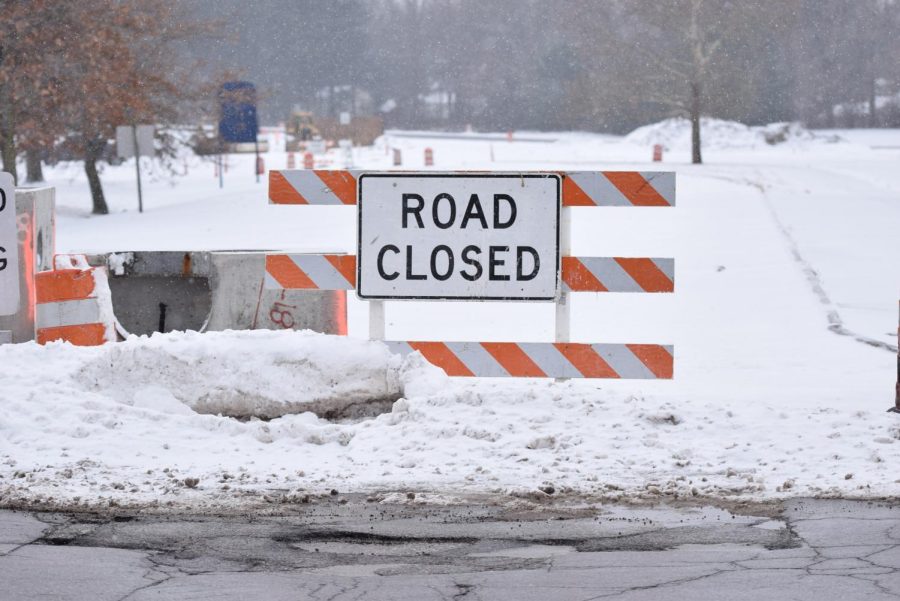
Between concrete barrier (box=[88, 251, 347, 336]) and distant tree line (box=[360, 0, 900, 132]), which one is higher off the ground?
distant tree line (box=[360, 0, 900, 132])

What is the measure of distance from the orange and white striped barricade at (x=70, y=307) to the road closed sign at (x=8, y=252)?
5.09 ft

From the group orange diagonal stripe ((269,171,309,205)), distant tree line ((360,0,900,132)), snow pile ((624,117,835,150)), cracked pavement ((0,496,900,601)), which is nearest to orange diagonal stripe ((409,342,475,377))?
orange diagonal stripe ((269,171,309,205))

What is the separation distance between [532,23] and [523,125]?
13.6 meters

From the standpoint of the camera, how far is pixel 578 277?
7.99 meters

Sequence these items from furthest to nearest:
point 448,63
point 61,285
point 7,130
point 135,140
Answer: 1. point 448,63
2. point 135,140
3. point 7,130
4. point 61,285

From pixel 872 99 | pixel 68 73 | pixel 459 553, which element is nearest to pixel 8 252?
pixel 459 553

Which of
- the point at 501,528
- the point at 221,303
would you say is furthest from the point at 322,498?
the point at 221,303

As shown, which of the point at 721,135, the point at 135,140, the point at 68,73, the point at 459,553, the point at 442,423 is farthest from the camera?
the point at 721,135

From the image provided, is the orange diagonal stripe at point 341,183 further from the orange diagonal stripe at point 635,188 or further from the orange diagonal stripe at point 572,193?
the orange diagonal stripe at point 635,188

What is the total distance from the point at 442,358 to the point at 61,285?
3479mm

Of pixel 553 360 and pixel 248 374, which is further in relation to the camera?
pixel 553 360

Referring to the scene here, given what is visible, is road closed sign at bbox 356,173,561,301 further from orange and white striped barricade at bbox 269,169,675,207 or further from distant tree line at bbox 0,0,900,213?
distant tree line at bbox 0,0,900,213

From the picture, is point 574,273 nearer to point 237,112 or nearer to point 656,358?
point 656,358

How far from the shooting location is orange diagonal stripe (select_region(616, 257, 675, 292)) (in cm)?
789
